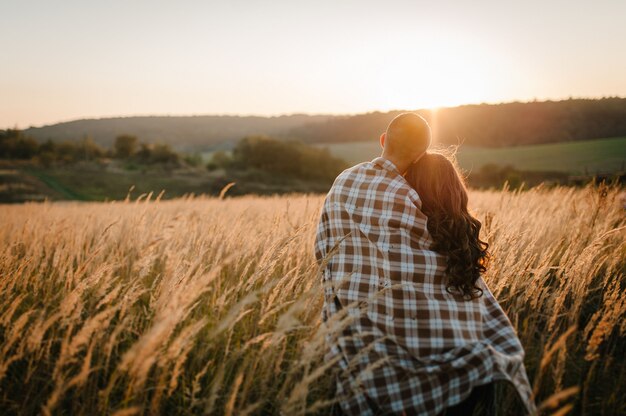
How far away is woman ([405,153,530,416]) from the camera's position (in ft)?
6.59

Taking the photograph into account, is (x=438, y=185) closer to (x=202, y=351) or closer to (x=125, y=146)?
(x=202, y=351)

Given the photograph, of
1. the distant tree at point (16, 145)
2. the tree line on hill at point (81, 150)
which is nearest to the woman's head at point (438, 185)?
the tree line on hill at point (81, 150)

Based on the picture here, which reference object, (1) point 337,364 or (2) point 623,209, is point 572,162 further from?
(1) point 337,364

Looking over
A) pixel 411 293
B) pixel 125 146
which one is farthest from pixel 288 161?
pixel 411 293

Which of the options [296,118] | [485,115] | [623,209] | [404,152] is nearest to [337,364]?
[404,152]

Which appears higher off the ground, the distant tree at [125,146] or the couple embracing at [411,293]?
the distant tree at [125,146]

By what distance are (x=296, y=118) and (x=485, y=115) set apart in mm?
58862

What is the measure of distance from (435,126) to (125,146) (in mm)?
53370

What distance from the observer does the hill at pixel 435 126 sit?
2442 centimetres

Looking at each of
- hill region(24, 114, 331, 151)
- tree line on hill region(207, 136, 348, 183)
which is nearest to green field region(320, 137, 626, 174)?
tree line on hill region(207, 136, 348, 183)

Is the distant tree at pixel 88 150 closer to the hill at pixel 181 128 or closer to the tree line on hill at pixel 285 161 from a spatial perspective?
the tree line on hill at pixel 285 161

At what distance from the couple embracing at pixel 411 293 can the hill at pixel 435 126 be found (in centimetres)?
263

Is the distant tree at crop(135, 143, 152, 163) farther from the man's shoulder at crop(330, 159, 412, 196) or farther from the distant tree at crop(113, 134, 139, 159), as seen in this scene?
the man's shoulder at crop(330, 159, 412, 196)

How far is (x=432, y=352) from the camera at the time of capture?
195cm
